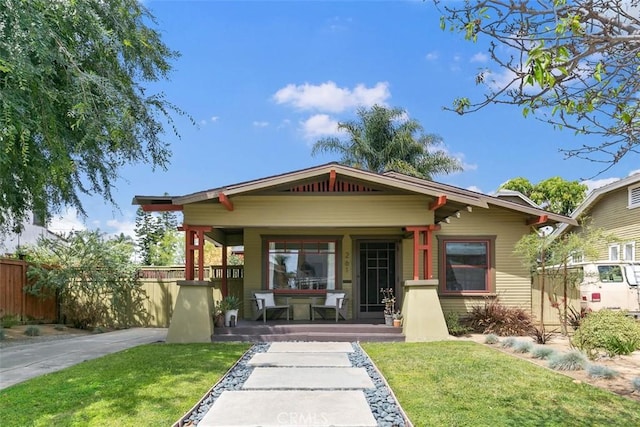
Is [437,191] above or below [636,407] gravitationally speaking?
above

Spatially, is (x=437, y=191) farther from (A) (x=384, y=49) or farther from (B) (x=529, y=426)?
(B) (x=529, y=426)

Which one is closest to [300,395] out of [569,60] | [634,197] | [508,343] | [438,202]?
[569,60]

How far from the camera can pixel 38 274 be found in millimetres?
12930

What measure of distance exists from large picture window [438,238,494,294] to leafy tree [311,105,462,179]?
1239 cm

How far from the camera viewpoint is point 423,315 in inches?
406

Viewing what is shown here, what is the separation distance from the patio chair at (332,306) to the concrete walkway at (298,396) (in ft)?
11.2

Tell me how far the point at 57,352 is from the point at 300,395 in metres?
5.73

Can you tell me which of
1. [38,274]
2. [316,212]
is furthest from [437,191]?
[38,274]

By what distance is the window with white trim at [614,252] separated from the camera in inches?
660

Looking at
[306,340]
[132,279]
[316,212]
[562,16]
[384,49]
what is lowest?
[306,340]

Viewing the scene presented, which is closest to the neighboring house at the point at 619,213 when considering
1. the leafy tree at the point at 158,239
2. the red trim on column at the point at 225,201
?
the red trim on column at the point at 225,201

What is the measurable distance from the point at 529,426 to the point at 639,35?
3.41 meters

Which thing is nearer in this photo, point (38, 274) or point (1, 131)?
point (1, 131)

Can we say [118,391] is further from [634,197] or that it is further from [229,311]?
[634,197]
